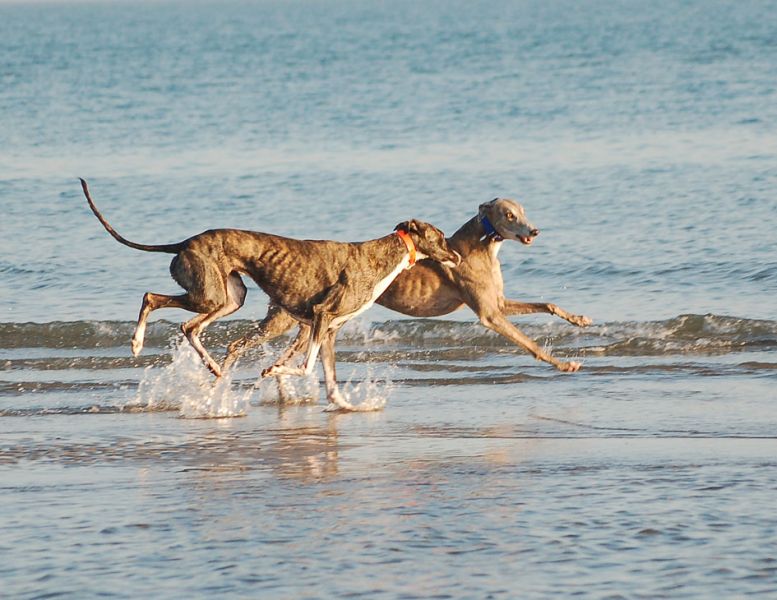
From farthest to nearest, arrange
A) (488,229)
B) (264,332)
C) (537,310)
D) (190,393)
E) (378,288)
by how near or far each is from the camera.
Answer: (264,332)
(537,310)
(488,229)
(190,393)
(378,288)

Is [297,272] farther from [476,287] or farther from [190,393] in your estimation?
[476,287]

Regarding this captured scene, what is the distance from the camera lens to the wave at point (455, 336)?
1298cm

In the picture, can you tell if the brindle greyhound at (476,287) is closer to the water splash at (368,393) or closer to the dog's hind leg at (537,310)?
the dog's hind leg at (537,310)

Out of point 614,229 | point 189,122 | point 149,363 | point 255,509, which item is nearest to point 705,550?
point 255,509

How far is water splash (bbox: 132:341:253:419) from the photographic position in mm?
10297

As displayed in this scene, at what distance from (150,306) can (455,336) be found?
3823mm

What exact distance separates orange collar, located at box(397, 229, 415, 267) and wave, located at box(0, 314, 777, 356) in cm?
249

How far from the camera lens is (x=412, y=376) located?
11992 mm

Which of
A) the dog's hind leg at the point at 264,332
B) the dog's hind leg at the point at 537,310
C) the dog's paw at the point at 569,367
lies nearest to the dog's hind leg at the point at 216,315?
the dog's hind leg at the point at 264,332

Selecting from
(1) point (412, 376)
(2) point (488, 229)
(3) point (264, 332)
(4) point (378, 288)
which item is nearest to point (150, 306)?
(3) point (264, 332)

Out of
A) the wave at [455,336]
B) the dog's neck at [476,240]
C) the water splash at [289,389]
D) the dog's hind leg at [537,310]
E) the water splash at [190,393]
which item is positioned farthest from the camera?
the wave at [455,336]

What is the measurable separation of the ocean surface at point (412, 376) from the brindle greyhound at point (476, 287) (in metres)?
0.42

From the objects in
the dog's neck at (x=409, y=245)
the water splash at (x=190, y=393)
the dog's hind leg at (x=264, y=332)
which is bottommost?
the water splash at (x=190, y=393)

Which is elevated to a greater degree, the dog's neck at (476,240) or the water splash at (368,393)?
the dog's neck at (476,240)
